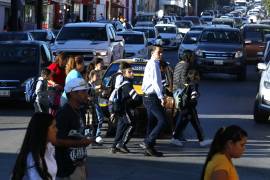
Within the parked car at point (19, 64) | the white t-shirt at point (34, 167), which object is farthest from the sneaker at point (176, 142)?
the white t-shirt at point (34, 167)

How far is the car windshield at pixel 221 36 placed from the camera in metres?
28.2

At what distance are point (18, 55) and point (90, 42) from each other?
216 inches

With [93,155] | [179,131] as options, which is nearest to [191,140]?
[179,131]

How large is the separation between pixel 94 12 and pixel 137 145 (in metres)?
60.4

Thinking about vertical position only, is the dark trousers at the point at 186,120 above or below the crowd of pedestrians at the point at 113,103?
below

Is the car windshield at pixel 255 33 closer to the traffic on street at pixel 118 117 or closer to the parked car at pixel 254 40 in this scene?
the parked car at pixel 254 40

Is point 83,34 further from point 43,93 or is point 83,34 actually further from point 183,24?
point 183,24

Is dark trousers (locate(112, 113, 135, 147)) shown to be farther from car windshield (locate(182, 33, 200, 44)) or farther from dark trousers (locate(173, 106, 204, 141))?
car windshield (locate(182, 33, 200, 44))

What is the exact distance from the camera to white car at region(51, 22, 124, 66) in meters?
23.8

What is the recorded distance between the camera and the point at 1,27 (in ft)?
146

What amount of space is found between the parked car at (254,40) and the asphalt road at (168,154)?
1587 cm

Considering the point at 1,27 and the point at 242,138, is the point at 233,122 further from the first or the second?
the point at 1,27

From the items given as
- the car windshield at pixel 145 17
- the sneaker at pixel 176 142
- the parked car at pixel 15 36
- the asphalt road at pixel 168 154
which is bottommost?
the asphalt road at pixel 168 154

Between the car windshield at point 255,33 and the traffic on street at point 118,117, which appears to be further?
the car windshield at point 255,33
